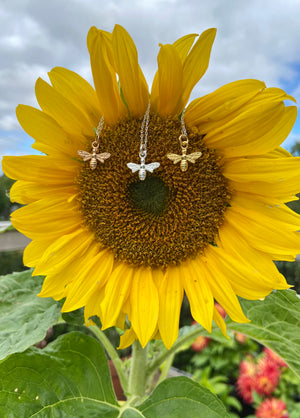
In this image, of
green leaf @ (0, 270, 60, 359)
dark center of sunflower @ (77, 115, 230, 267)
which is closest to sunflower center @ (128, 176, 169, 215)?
dark center of sunflower @ (77, 115, 230, 267)

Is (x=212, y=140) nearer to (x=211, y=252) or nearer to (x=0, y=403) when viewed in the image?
(x=211, y=252)

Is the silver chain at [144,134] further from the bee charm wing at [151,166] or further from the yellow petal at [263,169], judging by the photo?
the yellow petal at [263,169]

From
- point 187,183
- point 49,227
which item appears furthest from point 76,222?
point 187,183

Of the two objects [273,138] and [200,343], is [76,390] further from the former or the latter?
[200,343]

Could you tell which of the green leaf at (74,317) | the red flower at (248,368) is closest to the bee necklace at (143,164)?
the green leaf at (74,317)

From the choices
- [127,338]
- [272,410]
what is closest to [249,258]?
[127,338]

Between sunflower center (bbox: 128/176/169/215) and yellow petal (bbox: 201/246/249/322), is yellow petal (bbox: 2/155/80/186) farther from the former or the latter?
yellow petal (bbox: 201/246/249/322)
